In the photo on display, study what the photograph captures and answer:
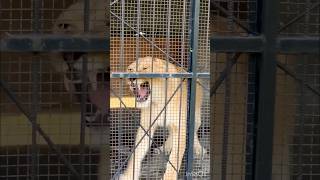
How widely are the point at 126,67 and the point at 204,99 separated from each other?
1.67ft

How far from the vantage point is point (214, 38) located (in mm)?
5090

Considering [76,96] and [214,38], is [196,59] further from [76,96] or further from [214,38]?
[76,96]

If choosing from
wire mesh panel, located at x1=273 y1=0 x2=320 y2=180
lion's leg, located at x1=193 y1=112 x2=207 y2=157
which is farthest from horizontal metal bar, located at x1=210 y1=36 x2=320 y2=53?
lion's leg, located at x1=193 y1=112 x2=207 y2=157

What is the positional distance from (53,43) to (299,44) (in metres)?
1.72

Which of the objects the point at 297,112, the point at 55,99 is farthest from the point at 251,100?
the point at 55,99

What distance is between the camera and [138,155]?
4.30 m

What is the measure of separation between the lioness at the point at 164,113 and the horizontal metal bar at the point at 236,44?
867 mm

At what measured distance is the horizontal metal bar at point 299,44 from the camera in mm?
5203

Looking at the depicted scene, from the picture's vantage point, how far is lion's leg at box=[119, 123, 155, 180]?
14.1ft

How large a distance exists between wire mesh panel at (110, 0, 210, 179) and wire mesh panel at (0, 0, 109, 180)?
1.32m

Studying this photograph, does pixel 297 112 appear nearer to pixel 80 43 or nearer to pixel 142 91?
pixel 80 43

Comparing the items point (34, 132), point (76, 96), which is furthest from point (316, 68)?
point (34, 132)

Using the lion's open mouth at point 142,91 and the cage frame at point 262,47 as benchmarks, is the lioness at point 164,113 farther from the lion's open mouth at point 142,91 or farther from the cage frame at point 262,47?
the cage frame at point 262,47

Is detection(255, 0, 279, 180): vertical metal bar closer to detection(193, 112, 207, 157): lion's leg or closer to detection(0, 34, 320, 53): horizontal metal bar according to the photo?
detection(0, 34, 320, 53): horizontal metal bar
